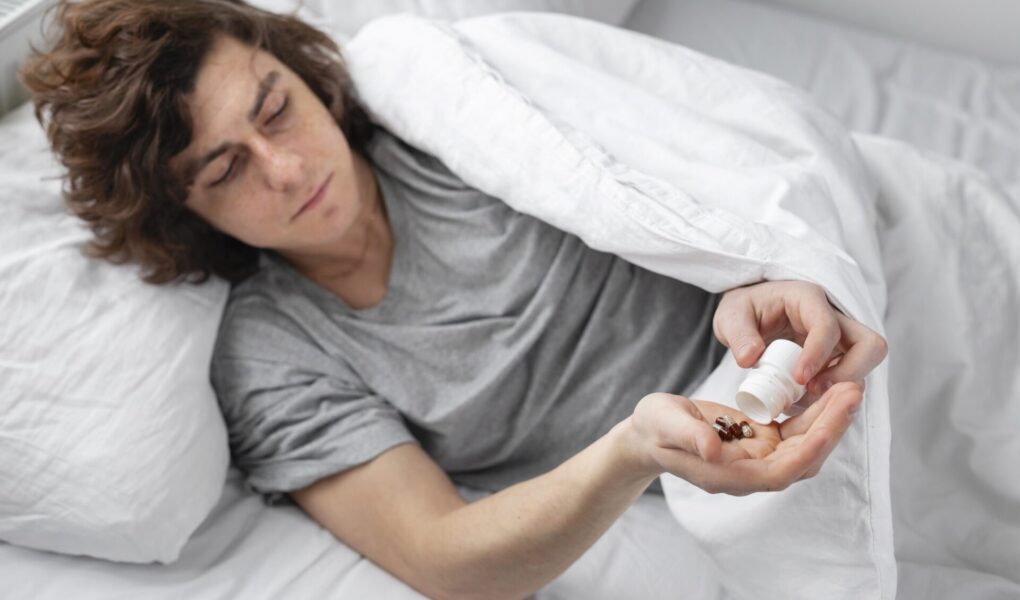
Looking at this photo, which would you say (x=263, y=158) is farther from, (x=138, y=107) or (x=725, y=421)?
(x=725, y=421)

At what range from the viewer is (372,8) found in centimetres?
144

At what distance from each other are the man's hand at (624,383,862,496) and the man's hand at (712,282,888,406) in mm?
41

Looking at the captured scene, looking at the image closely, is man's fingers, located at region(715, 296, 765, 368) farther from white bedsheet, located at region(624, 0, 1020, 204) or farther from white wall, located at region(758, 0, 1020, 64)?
white wall, located at region(758, 0, 1020, 64)

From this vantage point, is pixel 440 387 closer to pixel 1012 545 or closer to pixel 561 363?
pixel 561 363

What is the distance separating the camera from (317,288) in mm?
1214

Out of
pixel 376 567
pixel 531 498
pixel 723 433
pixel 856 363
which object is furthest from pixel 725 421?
pixel 376 567

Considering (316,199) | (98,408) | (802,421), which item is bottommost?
(98,408)

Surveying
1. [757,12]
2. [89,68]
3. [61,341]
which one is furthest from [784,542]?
[757,12]

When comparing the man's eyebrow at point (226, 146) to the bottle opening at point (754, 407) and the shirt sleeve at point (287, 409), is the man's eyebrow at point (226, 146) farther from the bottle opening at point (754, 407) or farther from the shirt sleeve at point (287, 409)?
the bottle opening at point (754, 407)

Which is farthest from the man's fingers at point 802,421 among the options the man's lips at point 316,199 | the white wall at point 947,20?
the white wall at point 947,20

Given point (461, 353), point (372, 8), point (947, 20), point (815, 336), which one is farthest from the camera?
point (947, 20)

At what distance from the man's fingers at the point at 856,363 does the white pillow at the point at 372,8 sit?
794 millimetres

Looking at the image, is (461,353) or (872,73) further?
(872,73)

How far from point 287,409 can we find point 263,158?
0.86 feet
